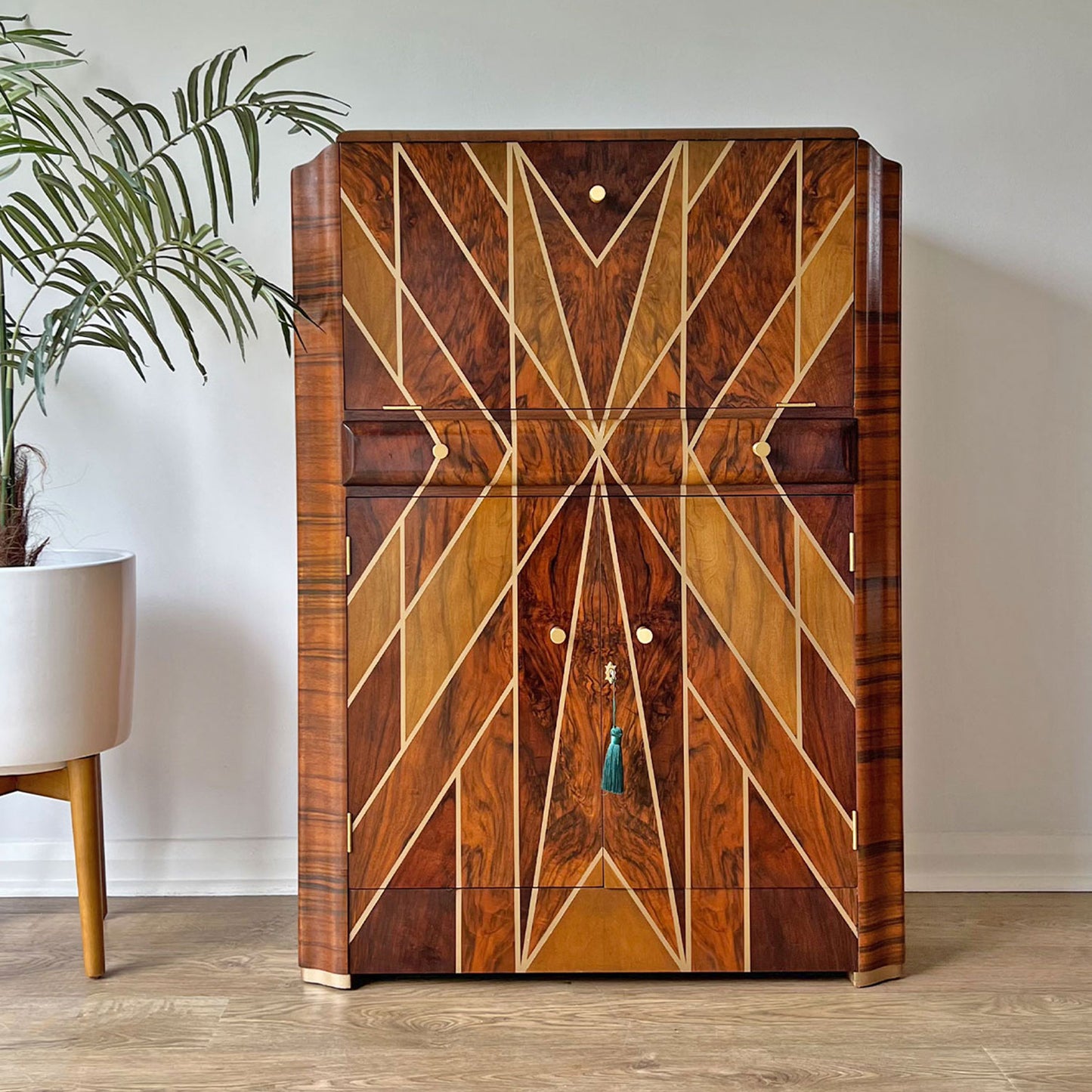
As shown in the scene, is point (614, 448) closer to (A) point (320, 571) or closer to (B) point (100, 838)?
(A) point (320, 571)

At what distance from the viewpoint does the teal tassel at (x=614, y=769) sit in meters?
1.88

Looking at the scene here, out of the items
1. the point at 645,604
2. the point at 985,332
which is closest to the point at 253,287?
the point at 645,604

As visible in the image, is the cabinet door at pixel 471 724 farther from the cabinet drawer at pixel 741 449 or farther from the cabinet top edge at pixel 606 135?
the cabinet top edge at pixel 606 135

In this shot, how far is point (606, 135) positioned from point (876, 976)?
1.58m

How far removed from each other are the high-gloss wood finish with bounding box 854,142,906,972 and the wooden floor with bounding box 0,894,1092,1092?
19cm

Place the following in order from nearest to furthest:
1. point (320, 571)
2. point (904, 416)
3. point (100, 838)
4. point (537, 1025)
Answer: point (537, 1025), point (320, 571), point (100, 838), point (904, 416)

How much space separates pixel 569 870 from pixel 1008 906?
3.45 ft

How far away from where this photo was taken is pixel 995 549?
2447 millimetres

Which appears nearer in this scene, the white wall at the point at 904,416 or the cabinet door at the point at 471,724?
the cabinet door at the point at 471,724

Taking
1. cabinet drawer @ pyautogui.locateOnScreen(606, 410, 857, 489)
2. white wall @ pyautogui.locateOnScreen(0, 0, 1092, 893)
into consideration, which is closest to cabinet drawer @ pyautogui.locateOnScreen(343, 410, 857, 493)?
cabinet drawer @ pyautogui.locateOnScreen(606, 410, 857, 489)

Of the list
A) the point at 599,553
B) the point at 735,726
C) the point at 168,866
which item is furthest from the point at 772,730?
the point at 168,866

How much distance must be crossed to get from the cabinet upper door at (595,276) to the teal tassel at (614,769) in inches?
22.6

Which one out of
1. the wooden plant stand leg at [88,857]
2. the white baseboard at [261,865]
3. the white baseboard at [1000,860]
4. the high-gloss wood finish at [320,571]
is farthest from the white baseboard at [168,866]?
the white baseboard at [1000,860]

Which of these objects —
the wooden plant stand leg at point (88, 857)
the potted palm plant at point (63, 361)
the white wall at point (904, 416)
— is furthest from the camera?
the white wall at point (904, 416)
